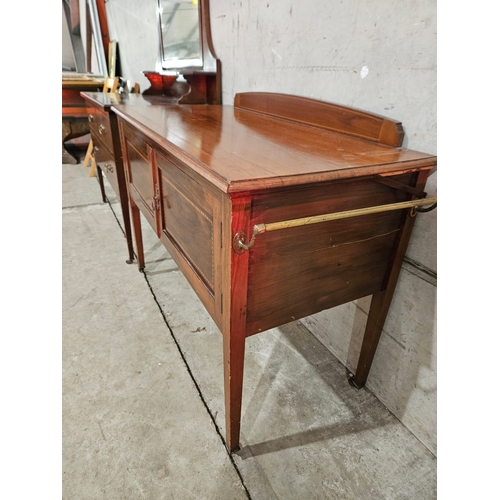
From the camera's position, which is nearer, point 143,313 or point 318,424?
point 318,424

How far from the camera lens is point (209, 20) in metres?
2.04

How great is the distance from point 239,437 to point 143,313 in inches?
35.4

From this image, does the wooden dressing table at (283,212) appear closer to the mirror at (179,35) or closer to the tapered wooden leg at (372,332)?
the tapered wooden leg at (372,332)

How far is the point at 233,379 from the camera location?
992 millimetres

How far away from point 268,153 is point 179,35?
2120 millimetres

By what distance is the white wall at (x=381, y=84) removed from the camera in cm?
96

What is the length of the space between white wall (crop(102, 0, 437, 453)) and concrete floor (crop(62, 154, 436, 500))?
0.46ft

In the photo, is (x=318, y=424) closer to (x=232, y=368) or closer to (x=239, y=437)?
(x=239, y=437)

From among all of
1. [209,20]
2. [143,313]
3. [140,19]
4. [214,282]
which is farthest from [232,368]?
[140,19]

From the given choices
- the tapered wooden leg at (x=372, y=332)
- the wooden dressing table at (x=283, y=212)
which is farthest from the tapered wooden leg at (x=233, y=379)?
the tapered wooden leg at (x=372, y=332)

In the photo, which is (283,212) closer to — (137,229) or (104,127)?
(137,229)

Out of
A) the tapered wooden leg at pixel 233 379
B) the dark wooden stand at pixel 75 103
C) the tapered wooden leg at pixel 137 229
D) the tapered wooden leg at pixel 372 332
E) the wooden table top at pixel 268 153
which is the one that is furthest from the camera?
the dark wooden stand at pixel 75 103

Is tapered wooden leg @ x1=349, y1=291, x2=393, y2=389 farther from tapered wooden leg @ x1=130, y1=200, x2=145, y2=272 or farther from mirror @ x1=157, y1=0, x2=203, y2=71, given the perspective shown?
mirror @ x1=157, y1=0, x2=203, y2=71

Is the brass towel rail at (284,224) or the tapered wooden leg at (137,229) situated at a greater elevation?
the brass towel rail at (284,224)
